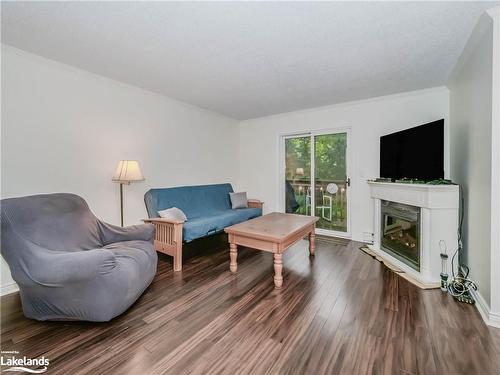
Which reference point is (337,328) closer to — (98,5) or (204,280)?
(204,280)

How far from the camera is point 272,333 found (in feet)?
5.12

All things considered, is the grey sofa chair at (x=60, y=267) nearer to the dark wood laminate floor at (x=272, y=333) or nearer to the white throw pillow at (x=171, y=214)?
the dark wood laminate floor at (x=272, y=333)

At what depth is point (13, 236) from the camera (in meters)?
1.53

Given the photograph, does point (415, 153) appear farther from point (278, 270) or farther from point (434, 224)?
point (278, 270)

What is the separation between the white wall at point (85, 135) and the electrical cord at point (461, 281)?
11.9 ft

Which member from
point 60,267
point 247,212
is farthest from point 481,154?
point 60,267

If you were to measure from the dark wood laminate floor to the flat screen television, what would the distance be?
4.22 ft

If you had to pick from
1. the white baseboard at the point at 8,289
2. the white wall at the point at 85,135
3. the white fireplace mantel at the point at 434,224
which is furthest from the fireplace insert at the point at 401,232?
the white baseboard at the point at 8,289

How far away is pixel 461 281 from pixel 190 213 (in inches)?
129

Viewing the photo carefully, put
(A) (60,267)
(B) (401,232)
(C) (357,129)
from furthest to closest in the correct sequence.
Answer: (C) (357,129)
(B) (401,232)
(A) (60,267)

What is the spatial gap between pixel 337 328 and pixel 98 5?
2844mm

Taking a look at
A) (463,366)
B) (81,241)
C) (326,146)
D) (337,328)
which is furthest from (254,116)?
(463,366)

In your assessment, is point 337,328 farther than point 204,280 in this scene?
No

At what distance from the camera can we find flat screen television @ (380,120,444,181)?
2406 mm
